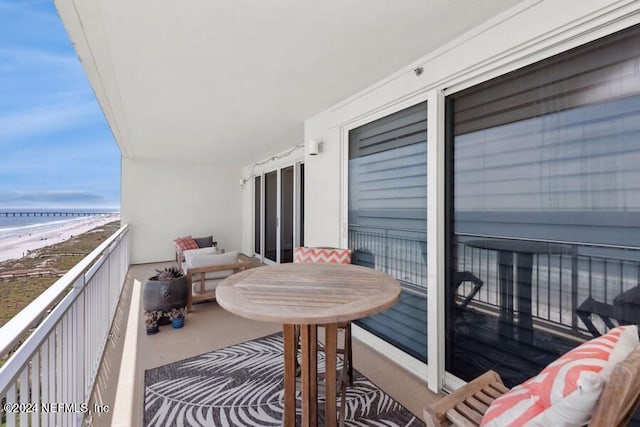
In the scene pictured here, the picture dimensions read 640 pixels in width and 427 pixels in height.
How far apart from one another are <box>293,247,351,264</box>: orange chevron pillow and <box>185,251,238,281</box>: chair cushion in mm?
1501

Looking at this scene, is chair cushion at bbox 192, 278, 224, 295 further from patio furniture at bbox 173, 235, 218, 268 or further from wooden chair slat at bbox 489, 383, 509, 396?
wooden chair slat at bbox 489, 383, 509, 396

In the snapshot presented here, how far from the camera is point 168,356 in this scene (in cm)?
251

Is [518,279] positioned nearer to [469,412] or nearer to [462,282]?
[462,282]

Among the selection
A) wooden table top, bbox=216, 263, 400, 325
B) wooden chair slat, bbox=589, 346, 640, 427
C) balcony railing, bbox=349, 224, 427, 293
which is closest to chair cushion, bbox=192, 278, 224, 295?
balcony railing, bbox=349, 224, 427, 293

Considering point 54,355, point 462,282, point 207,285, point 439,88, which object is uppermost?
point 439,88

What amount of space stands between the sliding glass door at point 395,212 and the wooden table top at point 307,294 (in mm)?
654

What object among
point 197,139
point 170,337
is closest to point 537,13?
point 170,337

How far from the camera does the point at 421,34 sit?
74.6 inches

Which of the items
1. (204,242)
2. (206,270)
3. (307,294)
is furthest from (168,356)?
(204,242)

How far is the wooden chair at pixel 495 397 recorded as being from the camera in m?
0.63

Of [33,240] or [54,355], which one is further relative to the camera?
[33,240]

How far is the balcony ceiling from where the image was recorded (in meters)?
1.67

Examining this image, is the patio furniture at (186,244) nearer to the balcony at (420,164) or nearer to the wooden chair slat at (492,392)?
the balcony at (420,164)

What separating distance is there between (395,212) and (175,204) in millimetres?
6373
